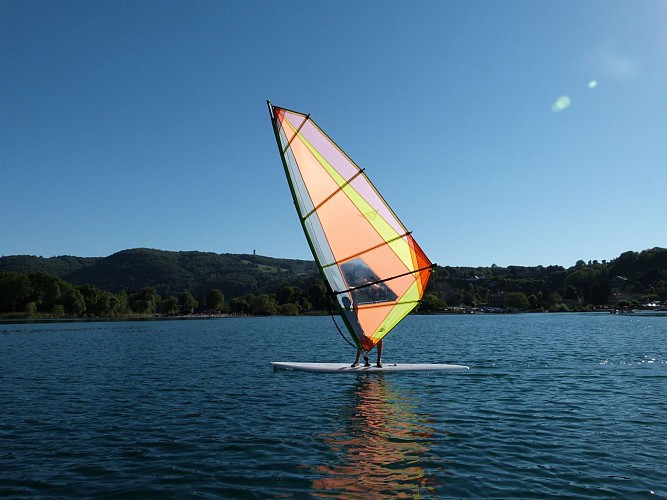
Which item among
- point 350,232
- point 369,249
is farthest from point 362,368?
point 350,232

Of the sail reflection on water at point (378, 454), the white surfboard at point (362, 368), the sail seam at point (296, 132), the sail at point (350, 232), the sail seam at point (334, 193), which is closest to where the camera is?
the sail reflection on water at point (378, 454)

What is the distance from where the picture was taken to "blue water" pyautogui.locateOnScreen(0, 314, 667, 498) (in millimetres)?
10602

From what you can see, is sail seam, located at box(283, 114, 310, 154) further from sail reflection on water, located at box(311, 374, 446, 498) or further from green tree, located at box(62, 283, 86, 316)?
green tree, located at box(62, 283, 86, 316)

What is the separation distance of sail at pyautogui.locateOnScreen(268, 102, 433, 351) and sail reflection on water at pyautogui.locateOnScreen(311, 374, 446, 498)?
575cm

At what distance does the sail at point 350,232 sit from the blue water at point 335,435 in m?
3.78

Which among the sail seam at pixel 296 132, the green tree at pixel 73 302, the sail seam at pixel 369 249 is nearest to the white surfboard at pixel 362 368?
the sail seam at pixel 369 249

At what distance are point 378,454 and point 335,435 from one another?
2.24 meters

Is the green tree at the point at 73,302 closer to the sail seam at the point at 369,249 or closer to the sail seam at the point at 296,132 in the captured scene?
the sail seam at the point at 369,249

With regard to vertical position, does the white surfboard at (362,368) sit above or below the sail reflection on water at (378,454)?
above

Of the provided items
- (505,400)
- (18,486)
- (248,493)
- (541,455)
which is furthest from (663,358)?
(18,486)

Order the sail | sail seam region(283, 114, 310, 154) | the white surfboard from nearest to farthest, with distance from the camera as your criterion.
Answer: sail seam region(283, 114, 310, 154), the sail, the white surfboard

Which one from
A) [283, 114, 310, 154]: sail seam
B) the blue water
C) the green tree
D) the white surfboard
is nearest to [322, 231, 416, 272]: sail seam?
[283, 114, 310, 154]: sail seam

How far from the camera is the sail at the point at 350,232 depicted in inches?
866

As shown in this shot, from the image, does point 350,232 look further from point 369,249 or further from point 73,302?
point 73,302
